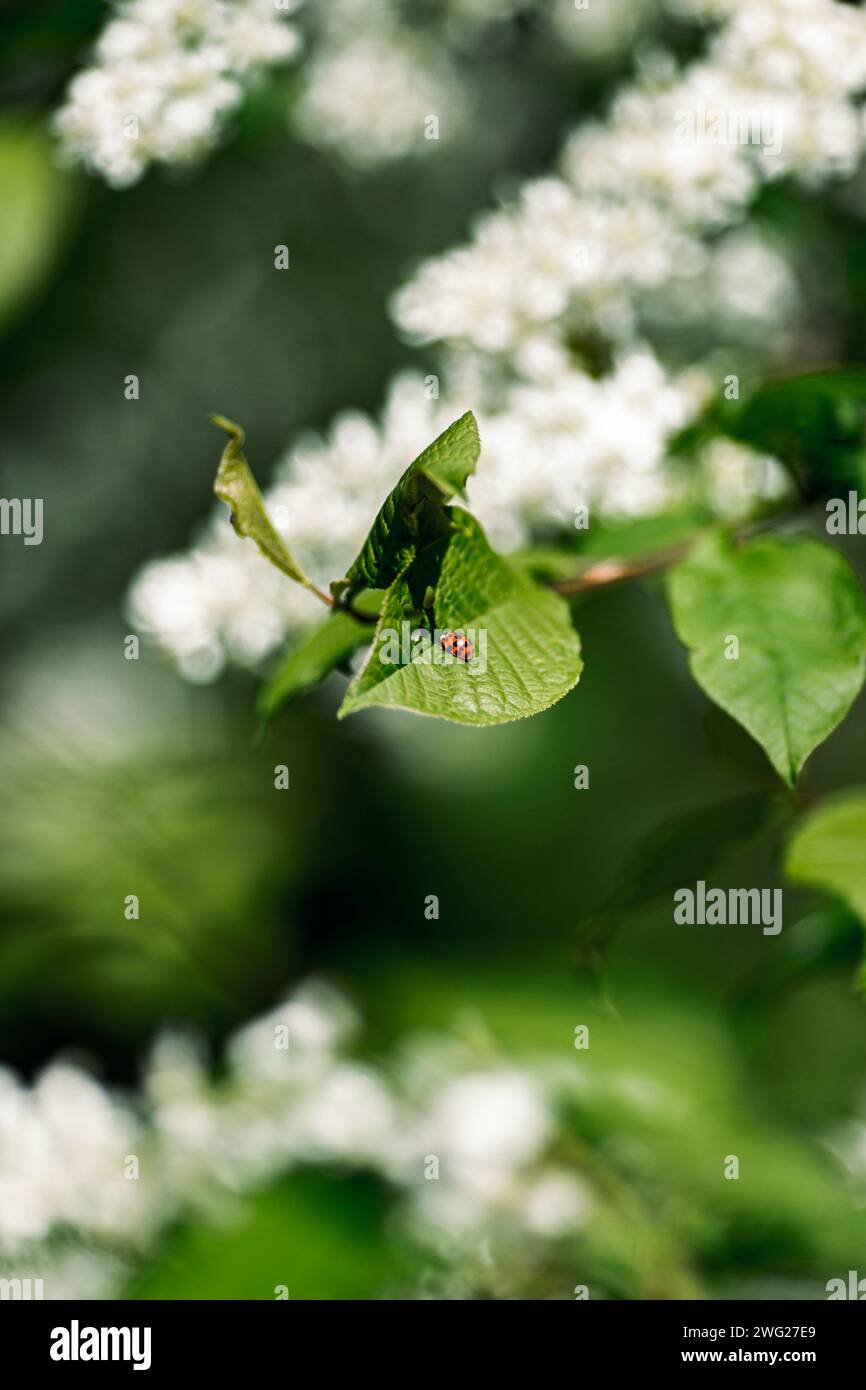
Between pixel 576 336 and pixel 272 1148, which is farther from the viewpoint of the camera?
pixel 272 1148

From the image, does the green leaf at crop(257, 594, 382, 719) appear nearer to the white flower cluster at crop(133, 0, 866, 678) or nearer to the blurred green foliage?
the white flower cluster at crop(133, 0, 866, 678)

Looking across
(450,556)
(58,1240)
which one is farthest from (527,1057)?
(450,556)

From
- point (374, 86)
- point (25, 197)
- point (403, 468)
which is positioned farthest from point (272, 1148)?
point (374, 86)

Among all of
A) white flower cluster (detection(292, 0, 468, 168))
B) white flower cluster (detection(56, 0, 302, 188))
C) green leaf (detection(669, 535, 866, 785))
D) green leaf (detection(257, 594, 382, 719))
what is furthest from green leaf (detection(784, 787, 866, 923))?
white flower cluster (detection(292, 0, 468, 168))

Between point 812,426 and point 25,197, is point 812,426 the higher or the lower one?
the lower one

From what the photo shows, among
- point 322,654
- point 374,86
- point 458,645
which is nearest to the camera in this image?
point 458,645

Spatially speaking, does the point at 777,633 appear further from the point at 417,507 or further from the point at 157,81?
the point at 157,81

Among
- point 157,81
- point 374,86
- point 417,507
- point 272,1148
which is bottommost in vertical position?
point 272,1148

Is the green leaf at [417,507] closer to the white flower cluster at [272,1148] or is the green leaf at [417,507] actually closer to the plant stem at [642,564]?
the plant stem at [642,564]
